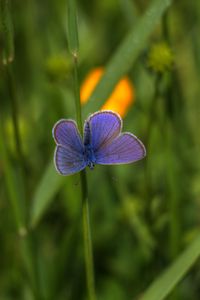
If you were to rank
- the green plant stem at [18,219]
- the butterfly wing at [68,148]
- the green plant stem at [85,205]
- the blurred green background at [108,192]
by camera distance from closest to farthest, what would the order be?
the butterfly wing at [68,148]
the green plant stem at [85,205]
the green plant stem at [18,219]
the blurred green background at [108,192]

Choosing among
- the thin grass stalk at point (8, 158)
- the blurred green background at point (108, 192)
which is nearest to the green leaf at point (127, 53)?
the blurred green background at point (108, 192)

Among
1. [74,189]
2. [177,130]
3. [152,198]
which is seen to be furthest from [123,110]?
[152,198]

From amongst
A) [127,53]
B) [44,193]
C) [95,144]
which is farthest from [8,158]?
[95,144]

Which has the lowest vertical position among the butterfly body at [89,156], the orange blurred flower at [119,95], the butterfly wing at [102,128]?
the butterfly body at [89,156]

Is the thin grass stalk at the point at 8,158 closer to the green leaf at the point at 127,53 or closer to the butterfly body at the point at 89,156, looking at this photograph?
the green leaf at the point at 127,53

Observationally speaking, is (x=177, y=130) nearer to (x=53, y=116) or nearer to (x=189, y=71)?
(x=53, y=116)

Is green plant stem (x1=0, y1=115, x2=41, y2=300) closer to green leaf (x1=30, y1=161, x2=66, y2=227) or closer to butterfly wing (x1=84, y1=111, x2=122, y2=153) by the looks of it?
green leaf (x1=30, y1=161, x2=66, y2=227)
